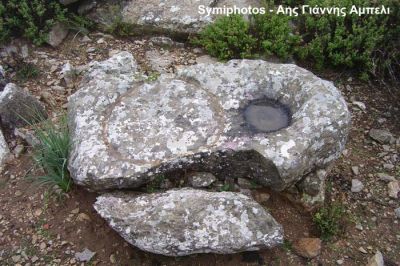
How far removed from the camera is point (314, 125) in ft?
14.7

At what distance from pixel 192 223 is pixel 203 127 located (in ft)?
3.39

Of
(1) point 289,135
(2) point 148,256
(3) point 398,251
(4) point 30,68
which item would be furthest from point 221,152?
(4) point 30,68

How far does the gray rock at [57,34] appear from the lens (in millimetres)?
6465

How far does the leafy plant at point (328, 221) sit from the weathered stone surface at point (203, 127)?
16.5 inches

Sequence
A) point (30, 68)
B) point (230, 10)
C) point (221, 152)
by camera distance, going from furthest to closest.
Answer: point (230, 10)
point (30, 68)
point (221, 152)

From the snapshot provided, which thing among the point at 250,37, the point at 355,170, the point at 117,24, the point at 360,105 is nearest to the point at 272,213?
the point at 355,170

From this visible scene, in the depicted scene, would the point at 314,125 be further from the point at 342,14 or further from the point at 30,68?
the point at 30,68

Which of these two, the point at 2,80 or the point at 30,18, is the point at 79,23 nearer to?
the point at 30,18

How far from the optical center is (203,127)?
466 cm

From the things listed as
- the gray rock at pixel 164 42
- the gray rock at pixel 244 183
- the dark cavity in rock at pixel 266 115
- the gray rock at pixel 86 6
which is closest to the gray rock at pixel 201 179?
the gray rock at pixel 244 183

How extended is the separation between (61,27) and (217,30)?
2.19 metres

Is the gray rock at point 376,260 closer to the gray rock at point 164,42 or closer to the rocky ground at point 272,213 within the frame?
the rocky ground at point 272,213

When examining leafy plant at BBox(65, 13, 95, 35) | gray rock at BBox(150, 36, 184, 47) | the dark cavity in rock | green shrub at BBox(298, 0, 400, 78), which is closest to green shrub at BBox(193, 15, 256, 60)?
gray rock at BBox(150, 36, 184, 47)

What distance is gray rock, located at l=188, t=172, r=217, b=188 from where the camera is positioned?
14.8 ft
